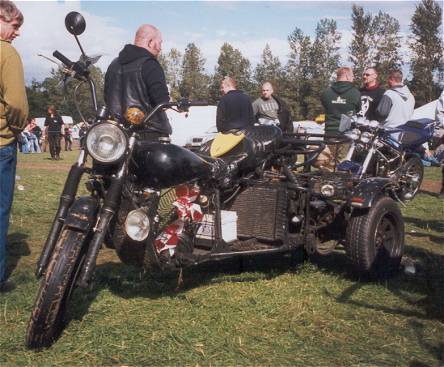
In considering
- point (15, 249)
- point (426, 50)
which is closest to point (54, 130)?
point (15, 249)

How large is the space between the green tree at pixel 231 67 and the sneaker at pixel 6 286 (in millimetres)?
65421

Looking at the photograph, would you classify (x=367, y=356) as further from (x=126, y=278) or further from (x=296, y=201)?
(x=126, y=278)

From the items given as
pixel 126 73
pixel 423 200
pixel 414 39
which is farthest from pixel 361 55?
pixel 126 73

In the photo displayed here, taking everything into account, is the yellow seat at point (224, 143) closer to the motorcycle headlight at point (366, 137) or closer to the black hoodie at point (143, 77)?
the black hoodie at point (143, 77)

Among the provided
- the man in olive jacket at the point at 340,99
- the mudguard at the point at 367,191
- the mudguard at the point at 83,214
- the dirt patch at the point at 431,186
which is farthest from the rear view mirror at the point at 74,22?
the dirt patch at the point at 431,186

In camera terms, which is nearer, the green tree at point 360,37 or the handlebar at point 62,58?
the handlebar at point 62,58

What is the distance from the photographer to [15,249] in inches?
216

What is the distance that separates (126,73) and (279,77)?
70.8 metres

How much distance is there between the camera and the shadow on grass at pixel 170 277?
410 centimetres

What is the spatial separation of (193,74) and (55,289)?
7101cm

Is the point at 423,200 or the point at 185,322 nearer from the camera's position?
the point at 185,322

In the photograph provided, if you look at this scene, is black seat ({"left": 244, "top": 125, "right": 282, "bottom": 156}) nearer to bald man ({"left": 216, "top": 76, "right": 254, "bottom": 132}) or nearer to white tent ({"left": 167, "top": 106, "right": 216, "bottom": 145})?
bald man ({"left": 216, "top": 76, "right": 254, "bottom": 132})

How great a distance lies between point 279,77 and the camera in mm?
73750

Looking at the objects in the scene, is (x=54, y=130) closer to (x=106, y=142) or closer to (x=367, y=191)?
(x=367, y=191)
